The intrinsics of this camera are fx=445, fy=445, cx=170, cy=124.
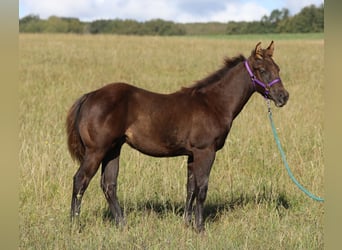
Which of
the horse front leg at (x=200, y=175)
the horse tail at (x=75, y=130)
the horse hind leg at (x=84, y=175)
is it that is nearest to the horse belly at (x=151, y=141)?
the horse front leg at (x=200, y=175)

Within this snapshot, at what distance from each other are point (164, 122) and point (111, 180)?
838 millimetres

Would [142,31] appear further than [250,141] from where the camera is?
Yes

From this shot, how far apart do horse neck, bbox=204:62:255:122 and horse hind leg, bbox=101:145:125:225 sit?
1122 millimetres

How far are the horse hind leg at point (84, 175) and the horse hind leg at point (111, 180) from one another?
13.6 inches

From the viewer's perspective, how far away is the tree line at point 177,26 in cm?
5257

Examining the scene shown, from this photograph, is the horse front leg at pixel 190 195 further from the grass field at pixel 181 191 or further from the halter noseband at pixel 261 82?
the halter noseband at pixel 261 82

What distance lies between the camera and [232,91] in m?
4.56

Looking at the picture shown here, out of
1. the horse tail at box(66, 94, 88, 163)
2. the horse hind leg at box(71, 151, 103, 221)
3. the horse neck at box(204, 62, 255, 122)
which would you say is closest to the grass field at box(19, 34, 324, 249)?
the horse hind leg at box(71, 151, 103, 221)

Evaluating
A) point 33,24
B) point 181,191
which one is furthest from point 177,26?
point 181,191

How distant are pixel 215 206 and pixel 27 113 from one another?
209 inches

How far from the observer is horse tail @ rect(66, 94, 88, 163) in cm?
435
